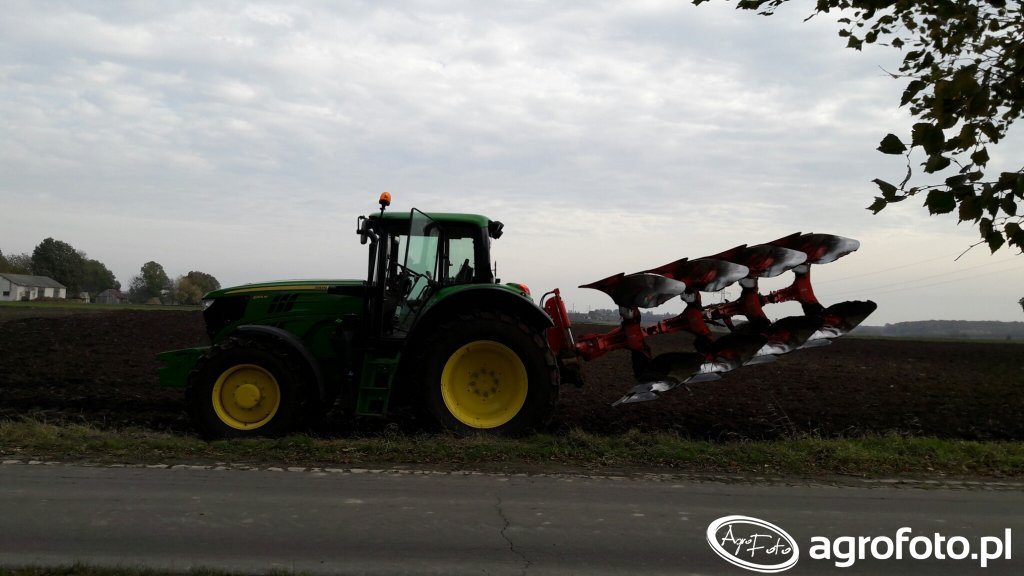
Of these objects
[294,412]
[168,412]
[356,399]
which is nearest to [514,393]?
[356,399]

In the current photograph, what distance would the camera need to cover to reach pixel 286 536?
4.61 meters

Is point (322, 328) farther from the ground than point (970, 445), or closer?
farther from the ground

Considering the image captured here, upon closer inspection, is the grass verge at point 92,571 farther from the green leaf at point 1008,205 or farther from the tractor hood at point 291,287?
the tractor hood at point 291,287

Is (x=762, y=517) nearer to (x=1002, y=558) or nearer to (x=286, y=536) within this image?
(x=1002, y=558)

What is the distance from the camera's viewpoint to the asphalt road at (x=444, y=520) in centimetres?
432

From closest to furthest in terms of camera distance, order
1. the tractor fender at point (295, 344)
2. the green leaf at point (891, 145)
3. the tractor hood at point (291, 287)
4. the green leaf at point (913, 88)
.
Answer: the green leaf at point (891, 145) < the green leaf at point (913, 88) < the tractor fender at point (295, 344) < the tractor hood at point (291, 287)

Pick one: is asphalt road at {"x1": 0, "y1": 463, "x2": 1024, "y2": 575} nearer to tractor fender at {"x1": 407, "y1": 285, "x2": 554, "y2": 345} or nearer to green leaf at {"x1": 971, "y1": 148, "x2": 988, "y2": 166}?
tractor fender at {"x1": 407, "y1": 285, "x2": 554, "y2": 345}

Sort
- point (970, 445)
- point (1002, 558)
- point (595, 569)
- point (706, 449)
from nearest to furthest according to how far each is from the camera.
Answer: point (595, 569) < point (1002, 558) < point (706, 449) < point (970, 445)

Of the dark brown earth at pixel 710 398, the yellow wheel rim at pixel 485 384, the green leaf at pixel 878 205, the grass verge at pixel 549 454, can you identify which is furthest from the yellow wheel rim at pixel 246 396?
the green leaf at pixel 878 205

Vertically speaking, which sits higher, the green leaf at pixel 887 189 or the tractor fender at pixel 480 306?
the green leaf at pixel 887 189

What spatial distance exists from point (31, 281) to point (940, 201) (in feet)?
332

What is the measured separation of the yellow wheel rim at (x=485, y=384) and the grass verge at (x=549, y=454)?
506mm

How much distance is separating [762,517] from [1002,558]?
134 centimetres

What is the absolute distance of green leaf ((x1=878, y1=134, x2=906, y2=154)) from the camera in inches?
124
